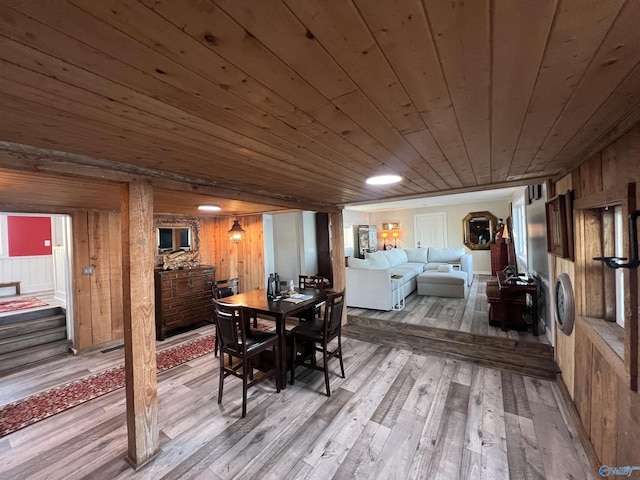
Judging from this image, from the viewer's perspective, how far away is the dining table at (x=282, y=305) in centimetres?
270

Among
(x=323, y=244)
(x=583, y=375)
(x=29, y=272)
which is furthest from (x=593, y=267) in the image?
(x=29, y=272)

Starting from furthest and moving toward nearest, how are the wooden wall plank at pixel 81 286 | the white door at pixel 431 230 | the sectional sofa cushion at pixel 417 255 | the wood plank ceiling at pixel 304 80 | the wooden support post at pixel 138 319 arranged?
the white door at pixel 431 230, the sectional sofa cushion at pixel 417 255, the wooden wall plank at pixel 81 286, the wooden support post at pixel 138 319, the wood plank ceiling at pixel 304 80

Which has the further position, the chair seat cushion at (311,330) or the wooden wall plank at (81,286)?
the wooden wall plank at (81,286)

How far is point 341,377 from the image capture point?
2.91 meters

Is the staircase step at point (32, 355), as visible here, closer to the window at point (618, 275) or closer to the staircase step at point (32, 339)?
the staircase step at point (32, 339)

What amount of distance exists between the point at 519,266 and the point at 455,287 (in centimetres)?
147

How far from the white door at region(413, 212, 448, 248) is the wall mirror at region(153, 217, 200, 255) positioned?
278 inches

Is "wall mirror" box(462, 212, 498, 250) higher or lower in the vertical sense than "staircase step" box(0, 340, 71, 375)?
higher

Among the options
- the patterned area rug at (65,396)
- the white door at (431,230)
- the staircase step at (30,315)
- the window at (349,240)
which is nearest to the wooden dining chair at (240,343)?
the patterned area rug at (65,396)

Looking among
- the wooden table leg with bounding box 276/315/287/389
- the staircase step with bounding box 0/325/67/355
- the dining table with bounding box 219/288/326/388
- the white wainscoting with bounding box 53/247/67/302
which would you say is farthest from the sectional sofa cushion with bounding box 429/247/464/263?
the white wainscoting with bounding box 53/247/67/302

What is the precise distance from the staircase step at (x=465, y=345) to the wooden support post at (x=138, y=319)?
9.15 feet

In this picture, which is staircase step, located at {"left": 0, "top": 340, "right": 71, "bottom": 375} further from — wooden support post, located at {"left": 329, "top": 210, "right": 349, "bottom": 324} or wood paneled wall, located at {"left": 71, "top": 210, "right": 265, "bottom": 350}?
wooden support post, located at {"left": 329, "top": 210, "right": 349, "bottom": 324}

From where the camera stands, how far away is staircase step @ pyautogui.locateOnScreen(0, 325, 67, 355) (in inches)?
141

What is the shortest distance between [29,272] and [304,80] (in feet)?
26.3
